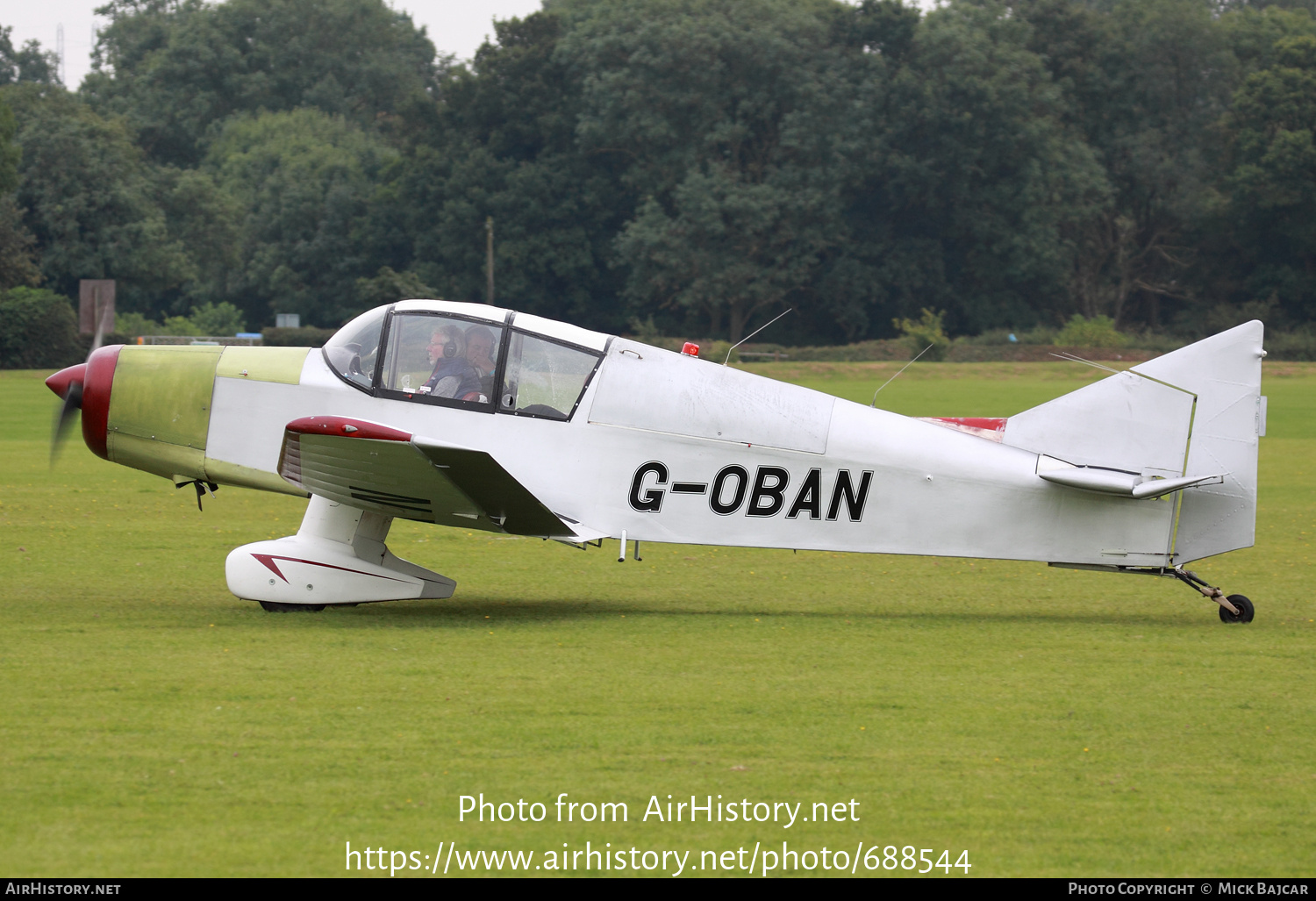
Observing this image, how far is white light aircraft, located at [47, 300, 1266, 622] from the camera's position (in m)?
9.51

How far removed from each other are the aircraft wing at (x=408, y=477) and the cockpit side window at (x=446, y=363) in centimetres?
40

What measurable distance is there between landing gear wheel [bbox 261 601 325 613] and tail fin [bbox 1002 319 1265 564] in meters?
5.02

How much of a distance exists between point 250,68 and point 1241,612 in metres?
115

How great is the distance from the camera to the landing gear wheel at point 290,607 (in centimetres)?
972

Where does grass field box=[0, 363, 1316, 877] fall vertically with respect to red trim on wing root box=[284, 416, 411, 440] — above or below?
below

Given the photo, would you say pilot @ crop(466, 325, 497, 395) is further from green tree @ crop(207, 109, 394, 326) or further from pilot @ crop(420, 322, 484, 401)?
green tree @ crop(207, 109, 394, 326)

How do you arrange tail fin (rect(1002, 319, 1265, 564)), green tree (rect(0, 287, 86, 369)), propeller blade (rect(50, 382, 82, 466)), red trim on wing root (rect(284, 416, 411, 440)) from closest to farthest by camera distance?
red trim on wing root (rect(284, 416, 411, 440)), tail fin (rect(1002, 319, 1265, 564)), propeller blade (rect(50, 382, 82, 466)), green tree (rect(0, 287, 86, 369))

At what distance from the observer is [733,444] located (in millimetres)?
9656

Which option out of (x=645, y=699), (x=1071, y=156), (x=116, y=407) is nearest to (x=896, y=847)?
(x=645, y=699)

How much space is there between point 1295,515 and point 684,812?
44.7 feet

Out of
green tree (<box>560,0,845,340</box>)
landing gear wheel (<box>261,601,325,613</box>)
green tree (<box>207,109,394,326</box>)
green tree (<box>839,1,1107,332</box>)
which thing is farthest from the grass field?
green tree (<box>207,109,394,326</box>)

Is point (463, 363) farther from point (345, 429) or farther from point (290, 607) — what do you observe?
point (290, 607)
